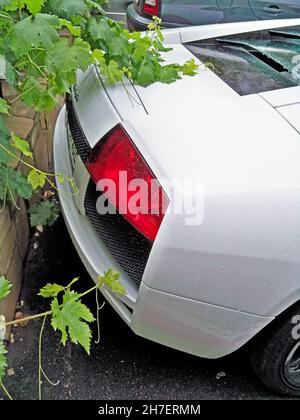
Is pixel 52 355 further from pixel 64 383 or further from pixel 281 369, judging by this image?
pixel 281 369

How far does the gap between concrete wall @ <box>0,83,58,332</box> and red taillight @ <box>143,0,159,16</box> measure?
1.89 m

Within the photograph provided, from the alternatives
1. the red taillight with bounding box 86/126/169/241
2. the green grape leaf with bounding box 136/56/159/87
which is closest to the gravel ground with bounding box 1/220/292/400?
the red taillight with bounding box 86/126/169/241

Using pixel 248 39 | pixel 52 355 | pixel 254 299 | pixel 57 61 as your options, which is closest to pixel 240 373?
pixel 254 299

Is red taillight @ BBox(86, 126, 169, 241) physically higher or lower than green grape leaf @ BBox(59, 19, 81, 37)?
lower

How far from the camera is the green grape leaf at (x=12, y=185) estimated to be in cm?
201

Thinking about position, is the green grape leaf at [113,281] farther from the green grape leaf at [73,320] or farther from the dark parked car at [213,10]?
the dark parked car at [213,10]

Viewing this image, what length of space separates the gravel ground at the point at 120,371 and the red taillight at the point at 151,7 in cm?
Result: 307

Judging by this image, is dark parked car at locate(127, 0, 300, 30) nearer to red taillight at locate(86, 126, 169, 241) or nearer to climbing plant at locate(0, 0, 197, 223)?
climbing plant at locate(0, 0, 197, 223)

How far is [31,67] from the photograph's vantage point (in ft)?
5.94

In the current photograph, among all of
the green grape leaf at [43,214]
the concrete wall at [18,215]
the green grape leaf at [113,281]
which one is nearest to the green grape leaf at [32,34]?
the concrete wall at [18,215]

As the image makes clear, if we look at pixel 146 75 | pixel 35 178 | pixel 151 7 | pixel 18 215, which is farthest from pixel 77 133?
pixel 151 7

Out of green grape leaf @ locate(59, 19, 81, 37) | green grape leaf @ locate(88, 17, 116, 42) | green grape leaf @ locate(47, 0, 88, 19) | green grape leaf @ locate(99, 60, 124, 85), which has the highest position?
green grape leaf @ locate(47, 0, 88, 19)

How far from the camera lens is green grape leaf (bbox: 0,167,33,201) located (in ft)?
6.61
